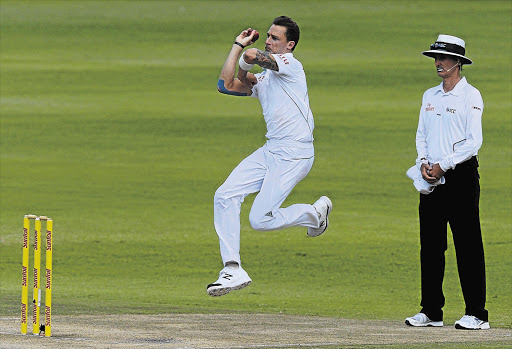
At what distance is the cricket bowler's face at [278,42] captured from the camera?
7.90m

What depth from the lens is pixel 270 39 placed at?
7969mm

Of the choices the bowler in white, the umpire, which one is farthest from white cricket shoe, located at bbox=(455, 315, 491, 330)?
the bowler in white

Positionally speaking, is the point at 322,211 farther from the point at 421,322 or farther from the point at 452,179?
the point at 421,322

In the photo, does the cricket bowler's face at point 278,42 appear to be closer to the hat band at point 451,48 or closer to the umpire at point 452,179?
the umpire at point 452,179

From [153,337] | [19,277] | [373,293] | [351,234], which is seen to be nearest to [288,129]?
[153,337]

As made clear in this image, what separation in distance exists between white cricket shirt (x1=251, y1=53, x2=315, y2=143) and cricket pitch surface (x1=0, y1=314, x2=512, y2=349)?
57.8 inches

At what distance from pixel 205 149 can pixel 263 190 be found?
16.3 meters

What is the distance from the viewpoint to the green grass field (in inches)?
519

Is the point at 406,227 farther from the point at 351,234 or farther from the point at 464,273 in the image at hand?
the point at 464,273

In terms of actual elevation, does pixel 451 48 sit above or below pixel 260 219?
above

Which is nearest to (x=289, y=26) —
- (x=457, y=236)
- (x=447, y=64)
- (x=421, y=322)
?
(x=447, y=64)

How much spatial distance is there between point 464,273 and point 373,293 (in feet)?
12.8

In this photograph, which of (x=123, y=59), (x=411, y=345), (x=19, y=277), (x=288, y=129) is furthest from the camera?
(x=123, y=59)

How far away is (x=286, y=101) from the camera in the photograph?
7883 mm
